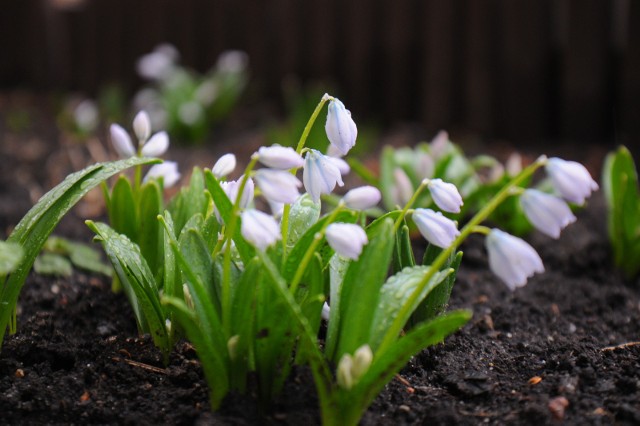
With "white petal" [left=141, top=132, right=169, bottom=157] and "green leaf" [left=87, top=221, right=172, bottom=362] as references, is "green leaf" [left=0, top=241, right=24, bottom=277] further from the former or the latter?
"white petal" [left=141, top=132, right=169, bottom=157]

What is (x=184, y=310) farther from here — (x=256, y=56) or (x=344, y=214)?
(x=256, y=56)

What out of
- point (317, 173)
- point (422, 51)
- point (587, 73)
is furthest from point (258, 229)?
point (422, 51)

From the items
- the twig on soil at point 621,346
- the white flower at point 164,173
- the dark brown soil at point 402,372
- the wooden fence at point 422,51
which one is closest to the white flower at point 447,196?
the dark brown soil at point 402,372

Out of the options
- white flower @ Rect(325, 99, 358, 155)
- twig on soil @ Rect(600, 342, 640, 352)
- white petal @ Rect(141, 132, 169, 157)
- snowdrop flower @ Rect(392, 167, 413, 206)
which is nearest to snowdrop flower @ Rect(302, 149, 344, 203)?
white flower @ Rect(325, 99, 358, 155)

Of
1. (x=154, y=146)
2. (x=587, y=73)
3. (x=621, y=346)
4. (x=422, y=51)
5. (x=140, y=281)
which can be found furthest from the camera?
(x=422, y=51)

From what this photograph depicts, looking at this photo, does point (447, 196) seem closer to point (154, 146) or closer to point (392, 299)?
point (392, 299)

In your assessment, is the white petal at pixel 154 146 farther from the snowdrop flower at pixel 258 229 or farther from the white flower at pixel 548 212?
the white flower at pixel 548 212
